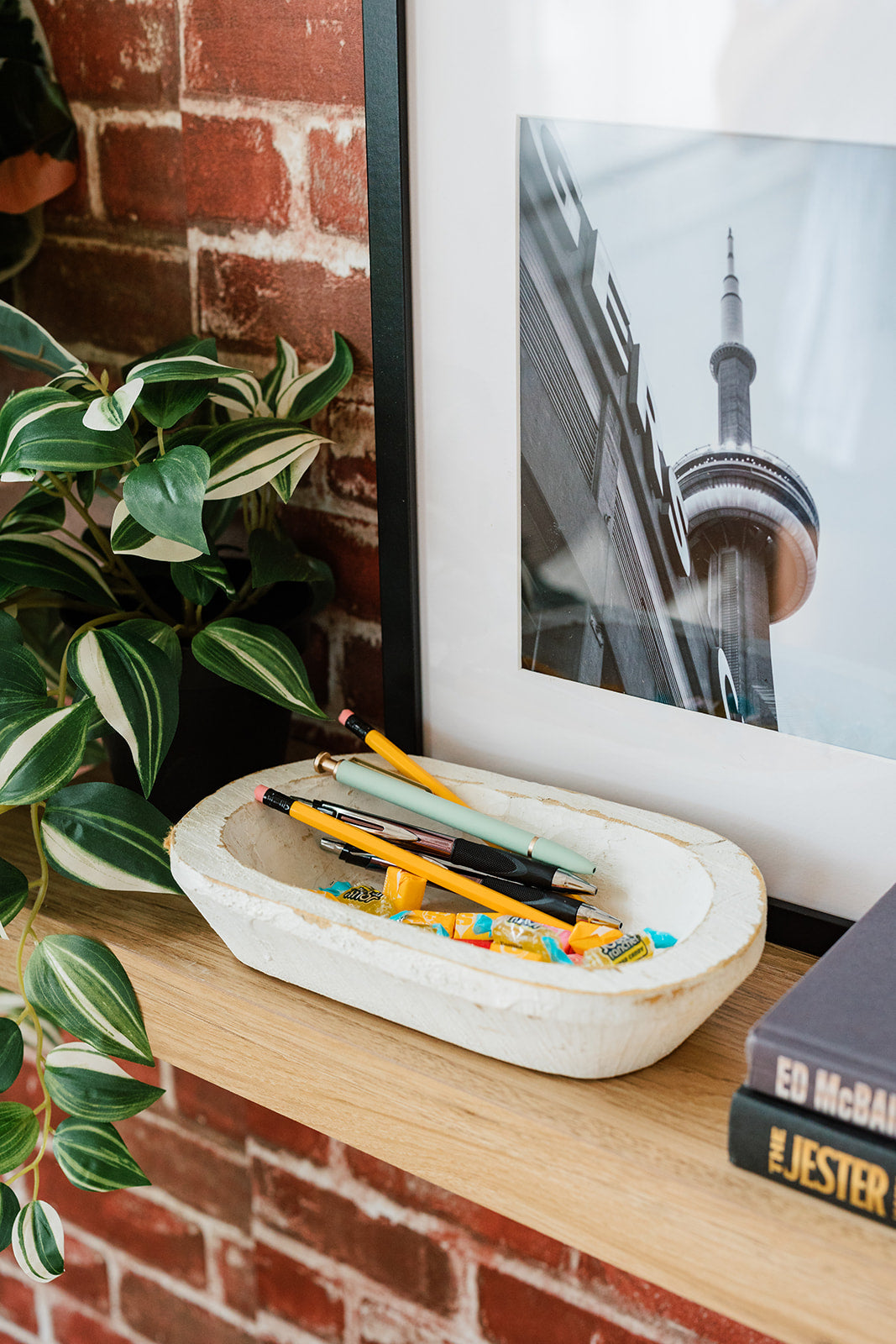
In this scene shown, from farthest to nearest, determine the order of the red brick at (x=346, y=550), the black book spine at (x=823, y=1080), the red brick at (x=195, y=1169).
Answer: the red brick at (x=195, y=1169)
the red brick at (x=346, y=550)
the black book spine at (x=823, y=1080)

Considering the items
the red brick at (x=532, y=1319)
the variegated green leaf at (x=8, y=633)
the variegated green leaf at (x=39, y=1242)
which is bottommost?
the red brick at (x=532, y=1319)

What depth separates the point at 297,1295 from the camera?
91 centimetres

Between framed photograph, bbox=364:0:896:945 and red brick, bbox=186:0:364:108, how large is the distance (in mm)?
66

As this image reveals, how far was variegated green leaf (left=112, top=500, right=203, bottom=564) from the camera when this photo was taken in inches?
20.4

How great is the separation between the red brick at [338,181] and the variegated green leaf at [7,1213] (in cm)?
51

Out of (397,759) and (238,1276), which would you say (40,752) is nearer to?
(397,759)

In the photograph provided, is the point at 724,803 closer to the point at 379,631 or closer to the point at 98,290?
the point at 379,631

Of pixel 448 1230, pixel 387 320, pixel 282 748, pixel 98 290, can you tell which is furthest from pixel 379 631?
pixel 448 1230

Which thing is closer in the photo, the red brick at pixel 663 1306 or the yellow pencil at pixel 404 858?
the yellow pencil at pixel 404 858

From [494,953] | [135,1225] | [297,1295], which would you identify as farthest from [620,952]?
[135,1225]

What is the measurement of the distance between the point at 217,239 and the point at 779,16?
1.17 feet

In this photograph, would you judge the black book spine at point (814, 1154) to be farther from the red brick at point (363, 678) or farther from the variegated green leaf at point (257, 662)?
the red brick at point (363, 678)

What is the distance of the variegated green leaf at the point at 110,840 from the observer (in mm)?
536

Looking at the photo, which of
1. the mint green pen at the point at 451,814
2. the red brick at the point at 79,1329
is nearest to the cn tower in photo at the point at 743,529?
the mint green pen at the point at 451,814
